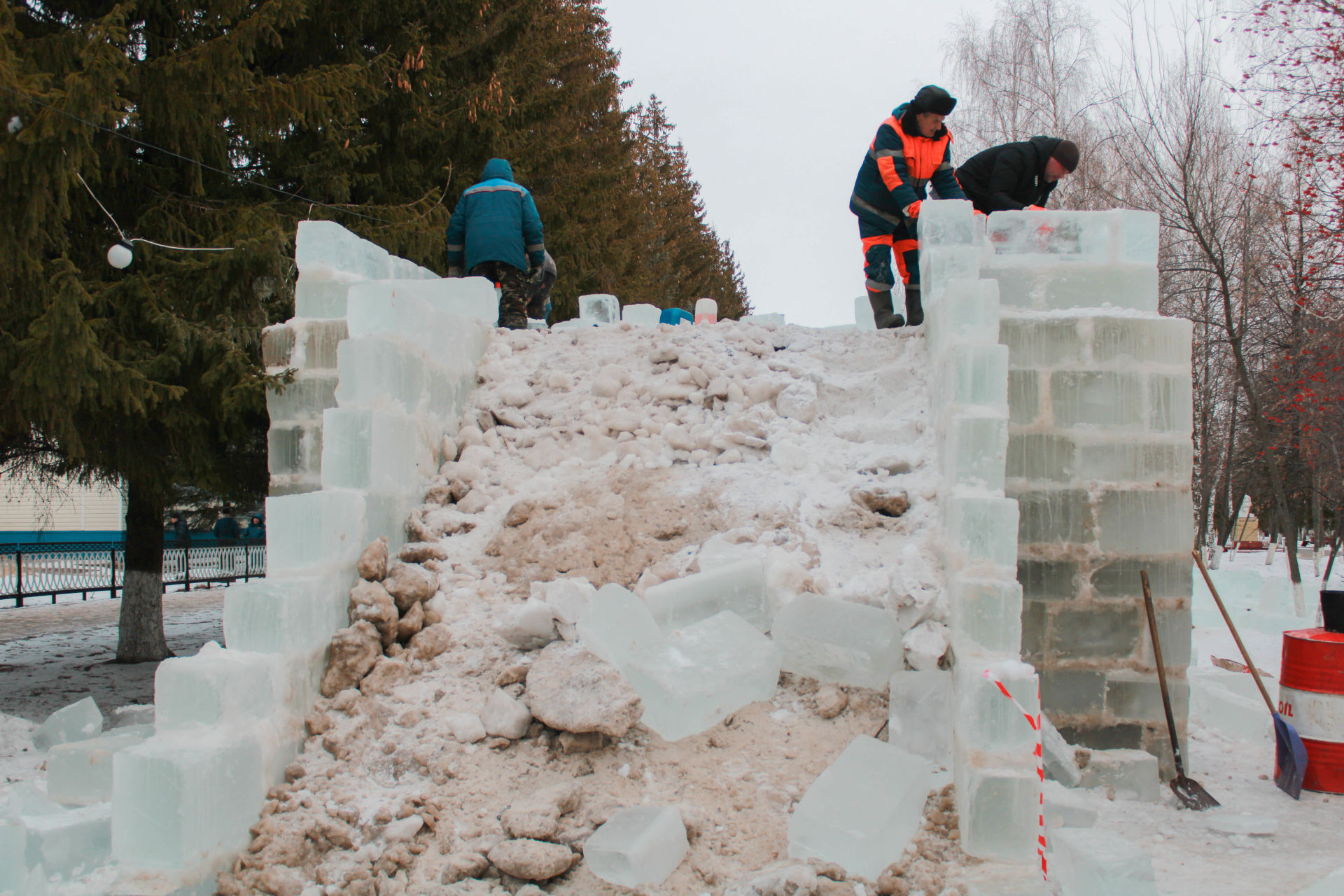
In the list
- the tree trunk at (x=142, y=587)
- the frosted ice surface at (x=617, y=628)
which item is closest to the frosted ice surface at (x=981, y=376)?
the frosted ice surface at (x=617, y=628)

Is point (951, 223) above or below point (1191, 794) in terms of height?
above

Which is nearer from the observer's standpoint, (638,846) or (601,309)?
(638,846)

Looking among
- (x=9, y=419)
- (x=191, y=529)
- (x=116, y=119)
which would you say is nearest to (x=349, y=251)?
(x=116, y=119)

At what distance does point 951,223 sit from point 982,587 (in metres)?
2.16

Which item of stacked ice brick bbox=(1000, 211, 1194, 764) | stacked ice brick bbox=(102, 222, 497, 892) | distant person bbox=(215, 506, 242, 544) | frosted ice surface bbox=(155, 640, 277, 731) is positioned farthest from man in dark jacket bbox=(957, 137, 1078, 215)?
distant person bbox=(215, 506, 242, 544)

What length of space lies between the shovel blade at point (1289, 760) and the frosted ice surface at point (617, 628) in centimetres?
340

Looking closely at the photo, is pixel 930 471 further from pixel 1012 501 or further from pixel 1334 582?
pixel 1334 582

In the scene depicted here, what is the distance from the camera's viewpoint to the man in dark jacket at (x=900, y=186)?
586 cm

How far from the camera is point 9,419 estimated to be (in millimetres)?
5285

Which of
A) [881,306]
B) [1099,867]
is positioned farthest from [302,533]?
[881,306]

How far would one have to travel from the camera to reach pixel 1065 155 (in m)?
5.91

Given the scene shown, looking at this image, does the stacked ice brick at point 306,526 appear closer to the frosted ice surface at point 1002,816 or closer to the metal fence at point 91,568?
the frosted ice surface at point 1002,816

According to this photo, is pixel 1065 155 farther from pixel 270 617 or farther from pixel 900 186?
pixel 270 617

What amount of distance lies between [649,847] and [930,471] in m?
2.35
